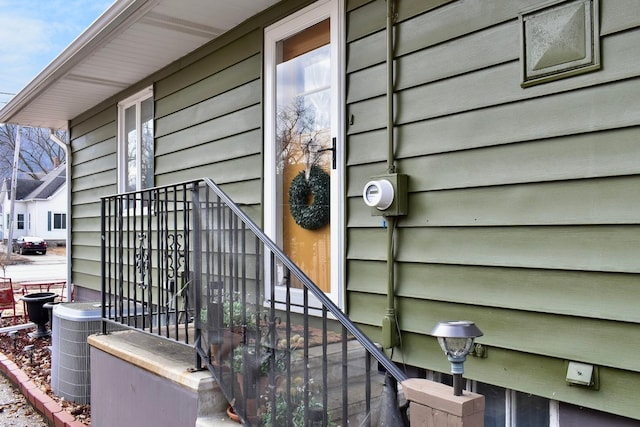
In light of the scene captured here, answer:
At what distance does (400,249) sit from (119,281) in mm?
1705

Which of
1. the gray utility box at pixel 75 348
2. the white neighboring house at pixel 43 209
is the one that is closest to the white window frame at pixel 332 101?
the gray utility box at pixel 75 348

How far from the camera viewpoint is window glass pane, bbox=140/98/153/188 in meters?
5.18

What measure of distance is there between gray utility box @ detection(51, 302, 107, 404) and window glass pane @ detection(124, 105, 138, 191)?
1851 mm

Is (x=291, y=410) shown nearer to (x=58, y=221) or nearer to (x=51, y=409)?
(x=51, y=409)

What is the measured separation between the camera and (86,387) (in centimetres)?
400

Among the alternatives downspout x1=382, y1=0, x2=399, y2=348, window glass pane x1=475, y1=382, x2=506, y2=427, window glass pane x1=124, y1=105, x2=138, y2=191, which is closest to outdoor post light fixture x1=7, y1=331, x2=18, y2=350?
window glass pane x1=124, y1=105, x2=138, y2=191

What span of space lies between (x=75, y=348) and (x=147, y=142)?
86.0 inches

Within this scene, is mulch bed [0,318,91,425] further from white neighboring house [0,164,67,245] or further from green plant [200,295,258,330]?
white neighboring house [0,164,67,245]

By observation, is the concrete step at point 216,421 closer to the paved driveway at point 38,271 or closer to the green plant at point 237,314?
the green plant at point 237,314

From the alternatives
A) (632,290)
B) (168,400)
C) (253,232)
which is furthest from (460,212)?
(168,400)

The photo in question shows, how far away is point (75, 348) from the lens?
3.98 m

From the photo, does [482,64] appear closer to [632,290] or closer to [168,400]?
[632,290]

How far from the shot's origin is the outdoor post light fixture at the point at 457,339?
147 cm

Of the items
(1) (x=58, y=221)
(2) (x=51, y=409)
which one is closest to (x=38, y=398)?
(2) (x=51, y=409)
